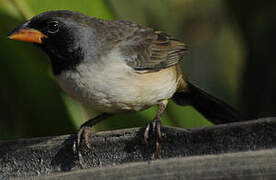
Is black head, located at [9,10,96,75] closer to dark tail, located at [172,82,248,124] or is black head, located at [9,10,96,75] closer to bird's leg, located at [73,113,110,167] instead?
bird's leg, located at [73,113,110,167]

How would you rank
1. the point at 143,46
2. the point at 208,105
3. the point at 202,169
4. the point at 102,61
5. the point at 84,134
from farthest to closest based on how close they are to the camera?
the point at 208,105 → the point at 143,46 → the point at 102,61 → the point at 84,134 → the point at 202,169

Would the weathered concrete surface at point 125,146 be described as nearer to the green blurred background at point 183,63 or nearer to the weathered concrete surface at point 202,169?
the weathered concrete surface at point 202,169

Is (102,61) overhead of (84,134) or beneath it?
overhead

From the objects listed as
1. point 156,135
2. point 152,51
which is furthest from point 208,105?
point 156,135

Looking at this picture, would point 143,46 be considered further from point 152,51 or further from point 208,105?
point 208,105

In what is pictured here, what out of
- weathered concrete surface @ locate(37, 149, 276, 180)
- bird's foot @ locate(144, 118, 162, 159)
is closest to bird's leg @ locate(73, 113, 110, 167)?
bird's foot @ locate(144, 118, 162, 159)

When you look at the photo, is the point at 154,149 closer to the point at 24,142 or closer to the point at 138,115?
the point at 24,142
